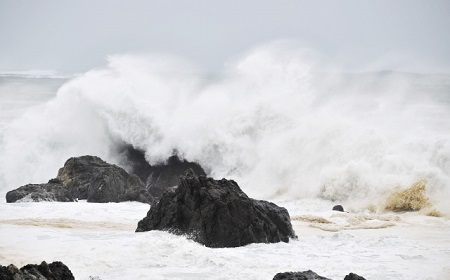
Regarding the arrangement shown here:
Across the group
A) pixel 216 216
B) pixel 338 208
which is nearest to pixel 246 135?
pixel 338 208

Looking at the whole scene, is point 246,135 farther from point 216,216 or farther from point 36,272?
point 36,272

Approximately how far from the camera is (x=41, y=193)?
1622 centimetres

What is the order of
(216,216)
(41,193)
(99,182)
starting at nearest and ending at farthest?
(216,216)
(41,193)
(99,182)

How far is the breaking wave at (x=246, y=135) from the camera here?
776 inches

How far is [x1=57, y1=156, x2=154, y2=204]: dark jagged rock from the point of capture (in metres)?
17.4

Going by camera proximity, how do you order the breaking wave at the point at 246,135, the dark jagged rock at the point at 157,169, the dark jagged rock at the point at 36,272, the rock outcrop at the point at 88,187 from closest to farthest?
the dark jagged rock at the point at 36,272 → the rock outcrop at the point at 88,187 → the breaking wave at the point at 246,135 → the dark jagged rock at the point at 157,169

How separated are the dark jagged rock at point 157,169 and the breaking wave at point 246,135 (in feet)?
1.11

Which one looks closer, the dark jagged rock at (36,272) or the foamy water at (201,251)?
the dark jagged rock at (36,272)

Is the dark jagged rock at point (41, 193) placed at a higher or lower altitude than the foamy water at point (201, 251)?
higher

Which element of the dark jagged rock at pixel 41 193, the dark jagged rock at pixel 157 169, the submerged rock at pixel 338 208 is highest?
the dark jagged rock at pixel 157 169

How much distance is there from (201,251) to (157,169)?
1487 cm

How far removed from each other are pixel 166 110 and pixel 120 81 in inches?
119

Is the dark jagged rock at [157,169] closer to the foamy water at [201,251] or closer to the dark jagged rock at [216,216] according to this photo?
the foamy water at [201,251]

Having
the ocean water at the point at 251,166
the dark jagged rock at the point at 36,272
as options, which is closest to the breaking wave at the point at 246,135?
the ocean water at the point at 251,166
